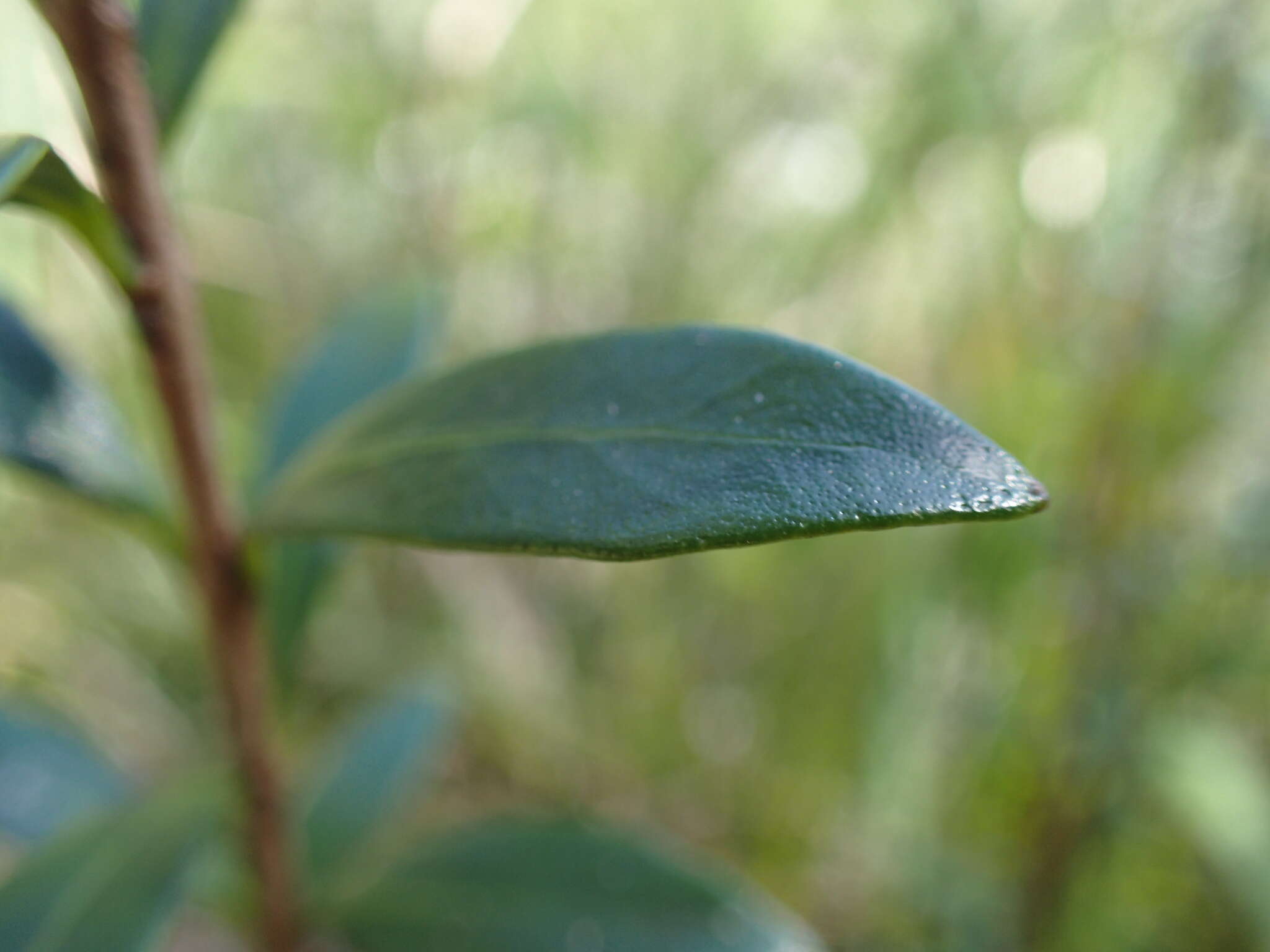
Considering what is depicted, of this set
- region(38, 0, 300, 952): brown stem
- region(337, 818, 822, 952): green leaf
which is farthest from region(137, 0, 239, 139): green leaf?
region(337, 818, 822, 952): green leaf

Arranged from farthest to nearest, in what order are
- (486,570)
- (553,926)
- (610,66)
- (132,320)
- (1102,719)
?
(486,570), (610,66), (1102,719), (553,926), (132,320)

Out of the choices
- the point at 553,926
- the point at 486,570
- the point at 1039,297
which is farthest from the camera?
the point at 486,570

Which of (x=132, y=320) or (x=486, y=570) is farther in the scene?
(x=486, y=570)

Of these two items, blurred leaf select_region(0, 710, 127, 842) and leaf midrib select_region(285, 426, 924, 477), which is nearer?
leaf midrib select_region(285, 426, 924, 477)

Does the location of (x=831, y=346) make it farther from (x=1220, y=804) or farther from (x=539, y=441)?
(x=539, y=441)

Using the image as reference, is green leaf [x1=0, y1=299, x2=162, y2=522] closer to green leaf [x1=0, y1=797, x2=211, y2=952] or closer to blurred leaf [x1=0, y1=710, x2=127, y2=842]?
green leaf [x1=0, y1=797, x2=211, y2=952]

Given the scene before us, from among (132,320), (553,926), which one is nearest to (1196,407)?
(553,926)

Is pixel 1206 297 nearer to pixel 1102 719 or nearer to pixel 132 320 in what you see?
pixel 1102 719

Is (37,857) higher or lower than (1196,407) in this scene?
lower

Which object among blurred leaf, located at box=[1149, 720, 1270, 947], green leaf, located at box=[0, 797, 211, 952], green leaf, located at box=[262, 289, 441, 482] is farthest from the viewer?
blurred leaf, located at box=[1149, 720, 1270, 947]
